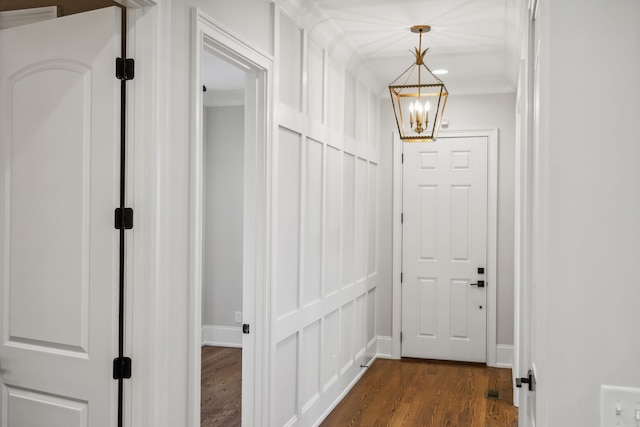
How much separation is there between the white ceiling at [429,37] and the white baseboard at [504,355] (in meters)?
2.52

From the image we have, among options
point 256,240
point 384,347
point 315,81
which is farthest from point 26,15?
point 384,347

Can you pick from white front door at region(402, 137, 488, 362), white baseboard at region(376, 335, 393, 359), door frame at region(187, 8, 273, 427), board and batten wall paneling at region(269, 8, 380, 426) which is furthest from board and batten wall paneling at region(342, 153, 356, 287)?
door frame at region(187, 8, 273, 427)

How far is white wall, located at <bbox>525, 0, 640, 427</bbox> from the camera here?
4.32 ft

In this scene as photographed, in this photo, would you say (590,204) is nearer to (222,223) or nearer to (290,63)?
(290,63)

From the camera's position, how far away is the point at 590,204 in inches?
52.6

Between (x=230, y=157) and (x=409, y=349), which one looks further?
(x=230, y=157)

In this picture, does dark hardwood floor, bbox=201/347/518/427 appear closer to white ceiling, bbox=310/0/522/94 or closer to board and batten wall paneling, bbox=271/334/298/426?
board and batten wall paneling, bbox=271/334/298/426

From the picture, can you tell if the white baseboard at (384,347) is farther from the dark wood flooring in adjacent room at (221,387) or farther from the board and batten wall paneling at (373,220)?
the dark wood flooring in adjacent room at (221,387)

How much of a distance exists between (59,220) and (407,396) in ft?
11.2

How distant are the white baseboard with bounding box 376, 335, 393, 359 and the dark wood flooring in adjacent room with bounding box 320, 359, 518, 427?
150 millimetres

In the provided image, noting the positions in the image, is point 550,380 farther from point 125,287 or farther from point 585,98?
point 125,287

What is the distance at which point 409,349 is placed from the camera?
236 inches

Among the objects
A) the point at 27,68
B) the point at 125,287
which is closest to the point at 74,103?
the point at 27,68

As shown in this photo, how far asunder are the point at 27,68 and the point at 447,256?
449cm
